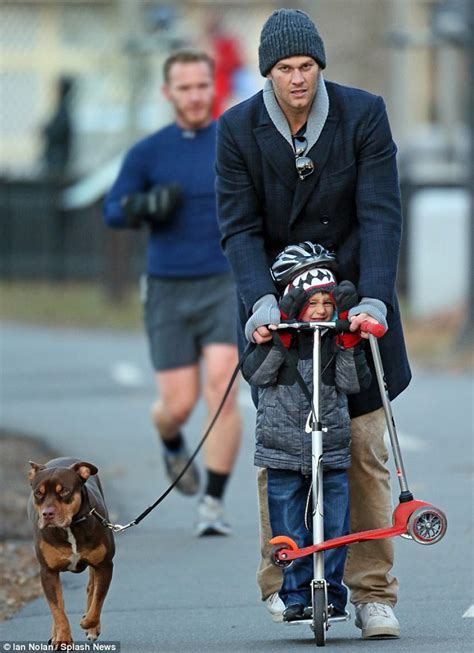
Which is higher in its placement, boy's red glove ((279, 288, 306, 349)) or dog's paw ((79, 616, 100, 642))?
boy's red glove ((279, 288, 306, 349))

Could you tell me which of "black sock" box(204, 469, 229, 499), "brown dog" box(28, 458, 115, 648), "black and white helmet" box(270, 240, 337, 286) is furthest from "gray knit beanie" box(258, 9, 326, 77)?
"black sock" box(204, 469, 229, 499)

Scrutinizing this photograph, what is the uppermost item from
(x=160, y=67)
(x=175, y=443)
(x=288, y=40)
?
(x=160, y=67)

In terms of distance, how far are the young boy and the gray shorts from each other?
275cm

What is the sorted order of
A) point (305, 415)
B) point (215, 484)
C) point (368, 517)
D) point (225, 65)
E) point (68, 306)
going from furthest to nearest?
point (225, 65), point (68, 306), point (215, 484), point (368, 517), point (305, 415)

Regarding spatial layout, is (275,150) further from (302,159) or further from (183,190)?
(183,190)

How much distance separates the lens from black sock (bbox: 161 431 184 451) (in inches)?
356

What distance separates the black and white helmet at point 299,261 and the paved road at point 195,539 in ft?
3.98

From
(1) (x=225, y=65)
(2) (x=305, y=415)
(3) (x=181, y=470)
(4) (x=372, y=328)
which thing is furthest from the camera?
(1) (x=225, y=65)

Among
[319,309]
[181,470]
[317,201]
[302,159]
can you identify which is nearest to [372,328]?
[319,309]

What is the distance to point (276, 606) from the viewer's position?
19.6 feet

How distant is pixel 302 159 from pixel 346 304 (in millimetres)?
499

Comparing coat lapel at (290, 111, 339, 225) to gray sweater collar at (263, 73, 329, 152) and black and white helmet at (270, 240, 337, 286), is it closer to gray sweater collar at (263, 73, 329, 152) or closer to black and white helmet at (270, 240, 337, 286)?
gray sweater collar at (263, 73, 329, 152)

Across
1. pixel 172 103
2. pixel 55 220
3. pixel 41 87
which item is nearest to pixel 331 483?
pixel 172 103

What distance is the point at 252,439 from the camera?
38.2ft
